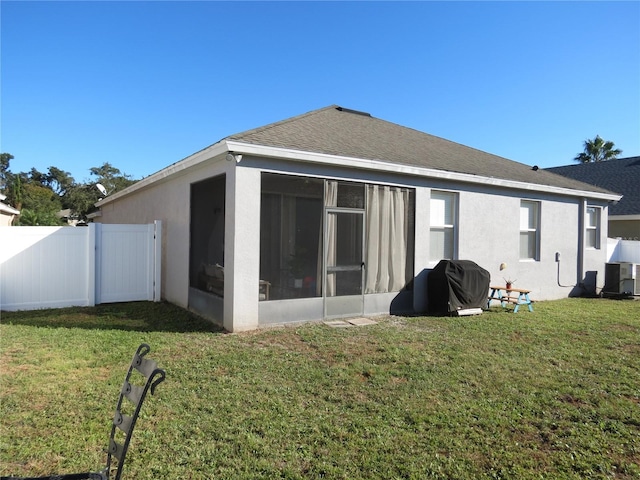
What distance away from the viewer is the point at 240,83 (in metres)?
14.7

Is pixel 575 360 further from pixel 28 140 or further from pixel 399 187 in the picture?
pixel 28 140

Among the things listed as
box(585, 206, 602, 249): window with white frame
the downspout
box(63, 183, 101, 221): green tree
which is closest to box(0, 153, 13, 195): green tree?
box(63, 183, 101, 221): green tree

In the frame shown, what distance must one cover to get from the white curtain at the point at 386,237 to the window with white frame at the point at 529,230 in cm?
438

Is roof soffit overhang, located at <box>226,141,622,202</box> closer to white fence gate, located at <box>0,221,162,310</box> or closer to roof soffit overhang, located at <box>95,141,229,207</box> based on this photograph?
roof soffit overhang, located at <box>95,141,229,207</box>

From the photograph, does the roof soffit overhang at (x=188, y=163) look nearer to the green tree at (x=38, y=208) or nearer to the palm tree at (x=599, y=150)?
the green tree at (x=38, y=208)

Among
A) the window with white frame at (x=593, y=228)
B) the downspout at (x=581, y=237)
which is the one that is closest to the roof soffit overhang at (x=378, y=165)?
the downspout at (x=581, y=237)

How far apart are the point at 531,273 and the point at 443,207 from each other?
12.6ft

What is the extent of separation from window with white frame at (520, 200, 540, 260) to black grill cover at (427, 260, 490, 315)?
2.98 m

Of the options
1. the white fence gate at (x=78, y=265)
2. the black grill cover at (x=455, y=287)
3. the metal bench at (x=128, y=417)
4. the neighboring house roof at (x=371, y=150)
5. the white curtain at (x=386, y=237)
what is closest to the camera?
the metal bench at (x=128, y=417)

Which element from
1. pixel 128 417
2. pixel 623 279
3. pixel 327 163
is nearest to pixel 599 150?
pixel 623 279

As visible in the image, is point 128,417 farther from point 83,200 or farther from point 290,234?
point 83,200

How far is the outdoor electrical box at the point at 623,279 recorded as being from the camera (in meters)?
12.1

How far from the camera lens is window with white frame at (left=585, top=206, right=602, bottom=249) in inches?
501

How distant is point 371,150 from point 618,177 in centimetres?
1756
